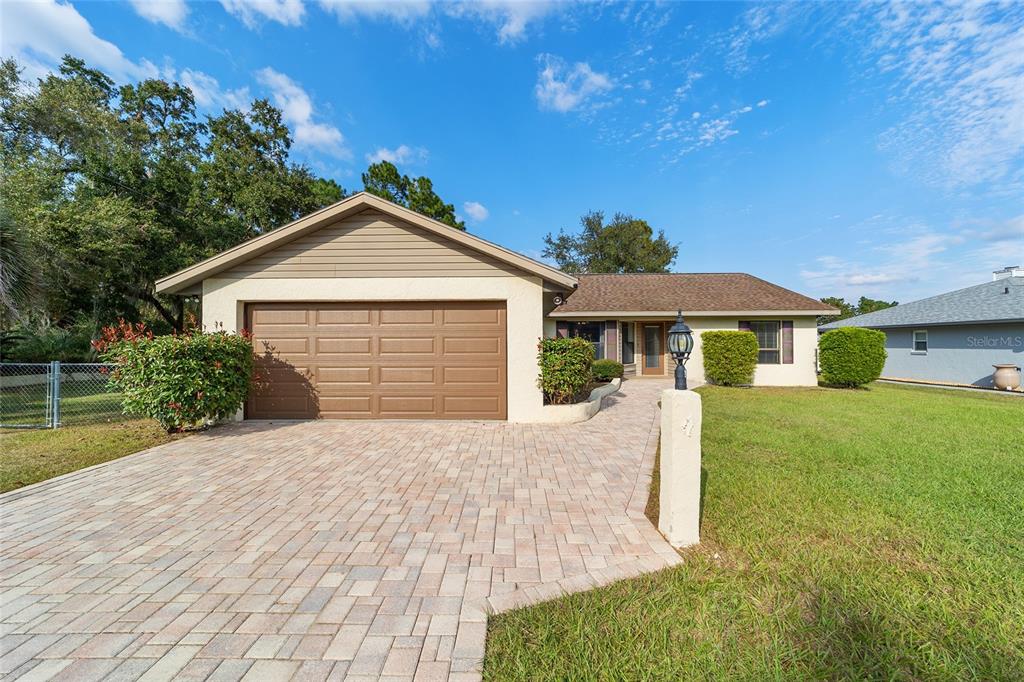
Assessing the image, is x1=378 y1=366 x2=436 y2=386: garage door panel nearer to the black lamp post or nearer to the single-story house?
the single-story house

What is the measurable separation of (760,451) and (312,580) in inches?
232

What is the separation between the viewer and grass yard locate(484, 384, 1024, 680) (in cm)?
195

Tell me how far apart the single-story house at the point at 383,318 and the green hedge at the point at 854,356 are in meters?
11.2

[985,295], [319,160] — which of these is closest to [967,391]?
[985,295]

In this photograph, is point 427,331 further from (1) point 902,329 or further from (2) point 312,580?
(1) point 902,329

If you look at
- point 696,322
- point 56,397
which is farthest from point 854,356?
point 56,397

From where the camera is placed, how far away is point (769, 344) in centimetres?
1362

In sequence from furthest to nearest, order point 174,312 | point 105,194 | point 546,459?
1. point 174,312
2. point 105,194
3. point 546,459

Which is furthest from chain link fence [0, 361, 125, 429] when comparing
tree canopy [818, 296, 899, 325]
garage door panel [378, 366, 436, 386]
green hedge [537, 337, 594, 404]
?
tree canopy [818, 296, 899, 325]

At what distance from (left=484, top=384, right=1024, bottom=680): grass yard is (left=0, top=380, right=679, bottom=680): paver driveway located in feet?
1.11

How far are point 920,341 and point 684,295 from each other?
12.3 meters

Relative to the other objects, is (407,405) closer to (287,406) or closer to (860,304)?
(287,406)

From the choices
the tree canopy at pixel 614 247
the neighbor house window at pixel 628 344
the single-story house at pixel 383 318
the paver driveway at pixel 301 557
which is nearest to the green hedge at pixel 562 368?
the single-story house at pixel 383 318

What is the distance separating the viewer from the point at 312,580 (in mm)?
2607
